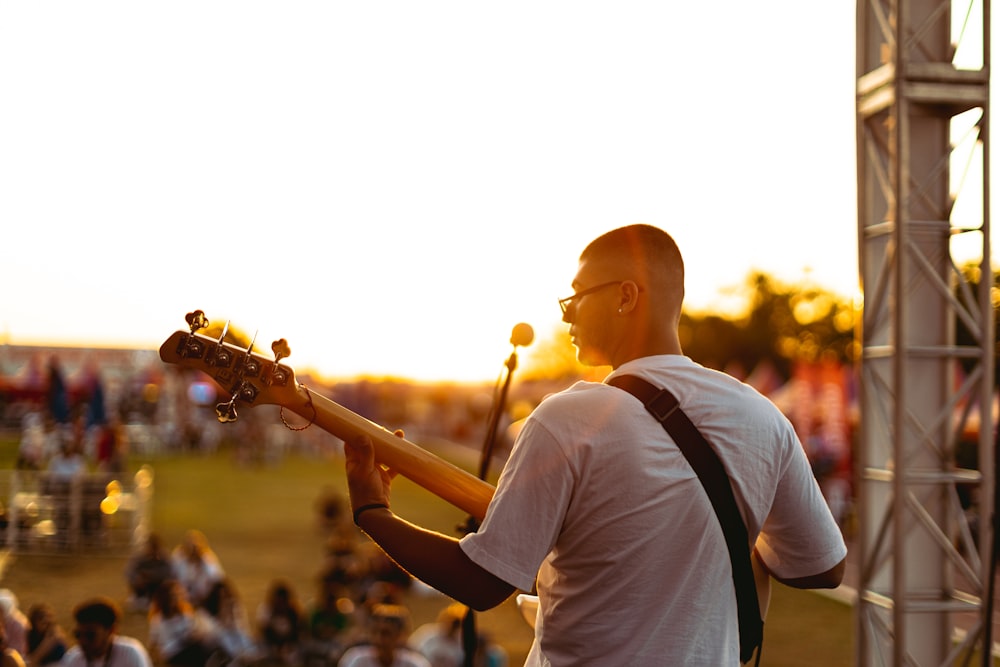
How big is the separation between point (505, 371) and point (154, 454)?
38497 millimetres

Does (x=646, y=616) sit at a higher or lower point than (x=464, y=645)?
higher

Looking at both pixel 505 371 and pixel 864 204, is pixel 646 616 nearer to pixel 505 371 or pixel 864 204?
pixel 505 371

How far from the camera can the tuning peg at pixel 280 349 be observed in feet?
6.97

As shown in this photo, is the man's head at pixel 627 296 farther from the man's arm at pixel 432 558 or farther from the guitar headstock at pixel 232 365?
the guitar headstock at pixel 232 365

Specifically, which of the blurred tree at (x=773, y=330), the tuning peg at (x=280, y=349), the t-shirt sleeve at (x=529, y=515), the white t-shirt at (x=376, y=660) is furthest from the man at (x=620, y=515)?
the blurred tree at (x=773, y=330)

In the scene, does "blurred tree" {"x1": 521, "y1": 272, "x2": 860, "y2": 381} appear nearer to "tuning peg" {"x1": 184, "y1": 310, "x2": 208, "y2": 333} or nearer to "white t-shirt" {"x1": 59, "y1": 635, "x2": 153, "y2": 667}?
"white t-shirt" {"x1": 59, "y1": 635, "x2": 153, "y2": 667}

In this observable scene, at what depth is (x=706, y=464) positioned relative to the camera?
5.69 feet

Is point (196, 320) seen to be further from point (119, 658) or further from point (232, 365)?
point (119, 658)

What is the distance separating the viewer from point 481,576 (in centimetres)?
167

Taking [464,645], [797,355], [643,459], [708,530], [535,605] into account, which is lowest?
[797,355]

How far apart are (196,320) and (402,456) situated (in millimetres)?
523

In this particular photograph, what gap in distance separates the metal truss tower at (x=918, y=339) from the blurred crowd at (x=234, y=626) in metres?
2.36

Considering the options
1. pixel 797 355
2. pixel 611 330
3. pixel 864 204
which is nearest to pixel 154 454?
pixel 864 204

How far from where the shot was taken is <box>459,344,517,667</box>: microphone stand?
2.53 meters
